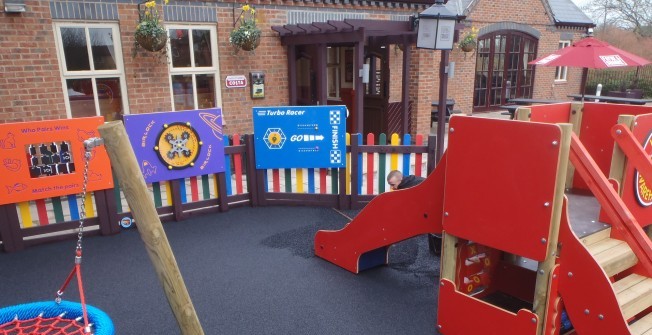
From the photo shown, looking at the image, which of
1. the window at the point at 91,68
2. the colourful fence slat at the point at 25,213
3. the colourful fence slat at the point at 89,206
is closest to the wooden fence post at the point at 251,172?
the colourful fence slat at the point at 89,206

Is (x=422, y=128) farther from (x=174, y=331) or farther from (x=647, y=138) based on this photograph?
(x=174, y=331)

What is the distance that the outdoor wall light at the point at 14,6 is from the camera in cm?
604

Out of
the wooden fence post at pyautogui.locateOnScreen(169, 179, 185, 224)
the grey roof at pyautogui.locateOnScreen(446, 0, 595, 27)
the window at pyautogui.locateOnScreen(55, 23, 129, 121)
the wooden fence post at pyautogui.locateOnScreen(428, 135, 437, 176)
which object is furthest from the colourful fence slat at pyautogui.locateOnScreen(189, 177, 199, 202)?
the grey roof at pyautogui.locateOnScreen(446, 0, 595, 27)

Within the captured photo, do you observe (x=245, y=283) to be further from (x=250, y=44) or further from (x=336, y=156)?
(x=250, y=44)

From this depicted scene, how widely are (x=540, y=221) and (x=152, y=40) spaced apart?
5884 mm

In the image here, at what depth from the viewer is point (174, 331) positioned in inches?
139

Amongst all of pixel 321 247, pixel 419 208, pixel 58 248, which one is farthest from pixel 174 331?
pixel 58 248

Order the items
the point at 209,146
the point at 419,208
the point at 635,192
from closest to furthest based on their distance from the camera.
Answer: the point at 635,192 < the point at 419,208 < the point at 209,146

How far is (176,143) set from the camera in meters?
5.58

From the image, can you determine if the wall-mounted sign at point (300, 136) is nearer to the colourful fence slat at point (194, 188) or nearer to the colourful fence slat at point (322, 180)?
the colourful fence slat at point (322, 180)

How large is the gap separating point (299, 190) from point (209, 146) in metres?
1.40

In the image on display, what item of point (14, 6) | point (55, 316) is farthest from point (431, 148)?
point (14, 6)

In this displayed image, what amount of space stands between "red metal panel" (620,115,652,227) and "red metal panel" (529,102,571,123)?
0.64m

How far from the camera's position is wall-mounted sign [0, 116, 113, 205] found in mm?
4781
